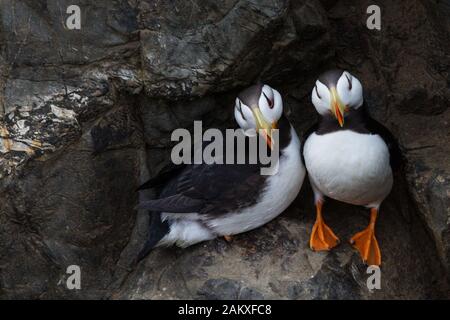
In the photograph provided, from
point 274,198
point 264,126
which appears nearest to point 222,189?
point 274,198

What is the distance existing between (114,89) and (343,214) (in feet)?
3.80

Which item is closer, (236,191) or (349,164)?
(349,164)

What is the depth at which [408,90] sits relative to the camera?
11.7 ft

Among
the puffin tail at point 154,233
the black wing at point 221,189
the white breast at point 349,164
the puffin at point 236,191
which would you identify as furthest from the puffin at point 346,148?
the puffin tail at point 154,233

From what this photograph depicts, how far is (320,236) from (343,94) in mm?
640

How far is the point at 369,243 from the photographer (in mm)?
3332

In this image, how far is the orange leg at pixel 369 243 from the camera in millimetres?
3307

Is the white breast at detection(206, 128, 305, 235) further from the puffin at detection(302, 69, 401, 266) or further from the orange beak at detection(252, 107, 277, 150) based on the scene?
the orange beak at detection(252, 107, 277, 150)

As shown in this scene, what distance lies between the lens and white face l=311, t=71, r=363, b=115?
3051 millimetres

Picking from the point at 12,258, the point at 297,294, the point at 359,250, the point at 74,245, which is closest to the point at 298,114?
the point at 359,250

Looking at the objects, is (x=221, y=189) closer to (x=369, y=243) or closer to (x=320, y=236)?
(x=320, y=236)

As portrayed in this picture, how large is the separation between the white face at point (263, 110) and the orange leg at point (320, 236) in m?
0.50

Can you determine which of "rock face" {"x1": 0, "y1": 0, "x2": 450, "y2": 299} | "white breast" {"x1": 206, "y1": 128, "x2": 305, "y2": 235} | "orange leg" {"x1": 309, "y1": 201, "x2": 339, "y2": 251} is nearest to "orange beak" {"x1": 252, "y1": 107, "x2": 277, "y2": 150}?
"white breast" {"x1": 206, "y1": 128, "x2": 305, "y2": 235}

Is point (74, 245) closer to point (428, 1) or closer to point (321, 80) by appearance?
point (321, 80)
